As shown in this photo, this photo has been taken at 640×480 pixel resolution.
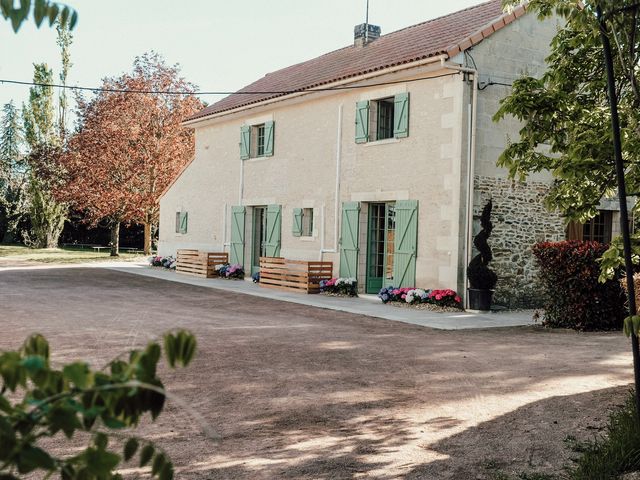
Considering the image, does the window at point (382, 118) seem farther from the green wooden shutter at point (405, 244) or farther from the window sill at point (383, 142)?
the green wooden shutter at point (405, 244)

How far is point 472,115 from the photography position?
12953 millimetres

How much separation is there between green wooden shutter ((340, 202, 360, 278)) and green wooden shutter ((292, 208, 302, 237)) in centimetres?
158

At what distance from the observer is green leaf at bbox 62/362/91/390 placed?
1119 mm

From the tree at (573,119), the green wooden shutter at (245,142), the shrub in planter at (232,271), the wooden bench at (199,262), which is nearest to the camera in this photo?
the tree at (573,119)

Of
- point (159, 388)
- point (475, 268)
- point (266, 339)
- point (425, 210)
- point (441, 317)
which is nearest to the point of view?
point (159, 388)

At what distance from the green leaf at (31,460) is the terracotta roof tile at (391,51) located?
12.5 meters

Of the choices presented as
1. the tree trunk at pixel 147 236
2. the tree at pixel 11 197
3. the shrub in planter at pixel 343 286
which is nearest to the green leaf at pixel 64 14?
the shrub in planter at pixel 343 286

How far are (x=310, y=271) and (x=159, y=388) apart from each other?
46.4 ft

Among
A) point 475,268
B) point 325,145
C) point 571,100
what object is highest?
point 325,145

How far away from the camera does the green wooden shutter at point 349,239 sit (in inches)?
585

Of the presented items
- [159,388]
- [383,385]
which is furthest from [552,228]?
[159,388]

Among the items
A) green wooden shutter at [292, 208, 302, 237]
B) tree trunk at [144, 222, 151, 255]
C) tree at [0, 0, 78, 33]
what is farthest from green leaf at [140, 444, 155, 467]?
tree trunk at [144, 222, 151, 255]

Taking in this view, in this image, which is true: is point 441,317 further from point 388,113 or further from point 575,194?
point 575,194

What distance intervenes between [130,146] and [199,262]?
33.0ft
